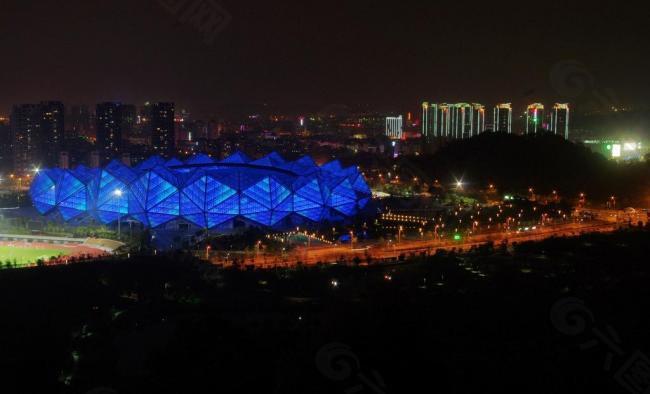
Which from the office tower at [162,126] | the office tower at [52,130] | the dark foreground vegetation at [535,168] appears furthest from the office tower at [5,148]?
the dark foreground vegetation at [535,168]

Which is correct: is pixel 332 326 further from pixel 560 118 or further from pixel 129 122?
pixel 129 122

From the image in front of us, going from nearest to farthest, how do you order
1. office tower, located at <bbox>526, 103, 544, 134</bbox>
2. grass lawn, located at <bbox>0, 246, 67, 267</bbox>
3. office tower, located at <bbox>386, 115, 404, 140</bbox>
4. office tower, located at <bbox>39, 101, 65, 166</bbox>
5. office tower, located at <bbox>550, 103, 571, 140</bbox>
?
1. grass lawn, located at <bbox>0, 246, 67, 267</bbox>
2. office tower, located at <bbox>39, 101, 65, 166</bbox>
3. office tower, located at <bbox>526, 103, 544, 134</bbox>
4. office tower, located at <bbox>550, 103, 571, 140</bbox>
5. office tower, located at <bbox>386, 115, 404, 140</bbox>

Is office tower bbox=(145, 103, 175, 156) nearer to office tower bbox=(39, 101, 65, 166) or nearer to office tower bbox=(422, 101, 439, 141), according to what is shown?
office tower bbox=(39, 101, 65, 166)

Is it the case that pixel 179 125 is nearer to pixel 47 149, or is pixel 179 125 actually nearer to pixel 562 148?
pixel 47 149

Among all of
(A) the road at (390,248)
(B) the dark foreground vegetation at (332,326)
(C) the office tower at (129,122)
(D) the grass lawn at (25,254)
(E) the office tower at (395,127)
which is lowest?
(B) the dark foreground vegetation at (332,326)

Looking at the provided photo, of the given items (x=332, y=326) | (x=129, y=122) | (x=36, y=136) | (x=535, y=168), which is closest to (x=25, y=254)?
(x=332, y=326)

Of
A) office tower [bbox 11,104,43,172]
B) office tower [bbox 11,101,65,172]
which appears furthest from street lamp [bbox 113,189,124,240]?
office tower [bbox 11,104,43,172]

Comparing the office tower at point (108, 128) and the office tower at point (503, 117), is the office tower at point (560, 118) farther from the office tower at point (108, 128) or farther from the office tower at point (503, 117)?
the office tower at point (108, 128)
